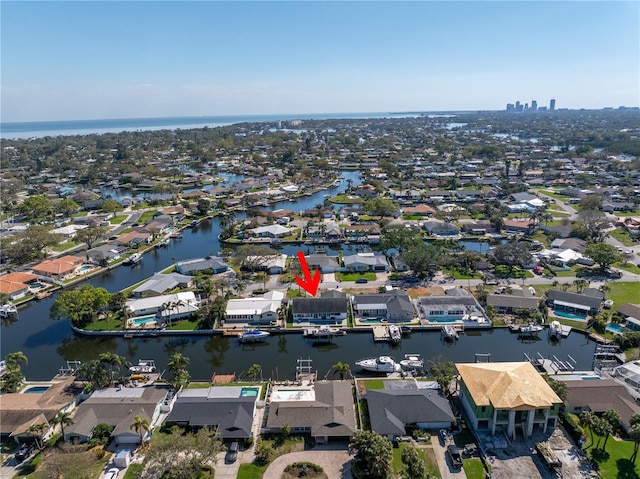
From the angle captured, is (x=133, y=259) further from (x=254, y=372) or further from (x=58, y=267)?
(x=254, y=372)

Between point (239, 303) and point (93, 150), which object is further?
point (93, 150)

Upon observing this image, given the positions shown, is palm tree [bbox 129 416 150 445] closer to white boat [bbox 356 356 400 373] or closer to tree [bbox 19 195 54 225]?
white boat [bbox 356 356 400 373]

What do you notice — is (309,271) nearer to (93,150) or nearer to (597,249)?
(597,249)

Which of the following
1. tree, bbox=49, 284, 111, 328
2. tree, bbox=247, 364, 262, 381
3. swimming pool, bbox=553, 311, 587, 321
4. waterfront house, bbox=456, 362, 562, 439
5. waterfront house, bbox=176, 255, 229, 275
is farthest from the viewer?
waterfront house, bbox=176, 255, 229, 275

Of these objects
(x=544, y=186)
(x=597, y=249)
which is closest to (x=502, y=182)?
(x=544, y=186)

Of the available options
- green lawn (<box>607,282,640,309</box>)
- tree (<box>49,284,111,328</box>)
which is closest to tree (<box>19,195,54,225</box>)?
tree (<box>49,284,111,328</box>)

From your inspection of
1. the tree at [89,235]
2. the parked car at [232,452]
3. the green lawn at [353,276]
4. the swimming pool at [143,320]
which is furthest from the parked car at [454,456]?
the tree at [89,235]

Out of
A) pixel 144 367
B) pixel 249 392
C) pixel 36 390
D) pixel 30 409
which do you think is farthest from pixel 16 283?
pixel 249 392
